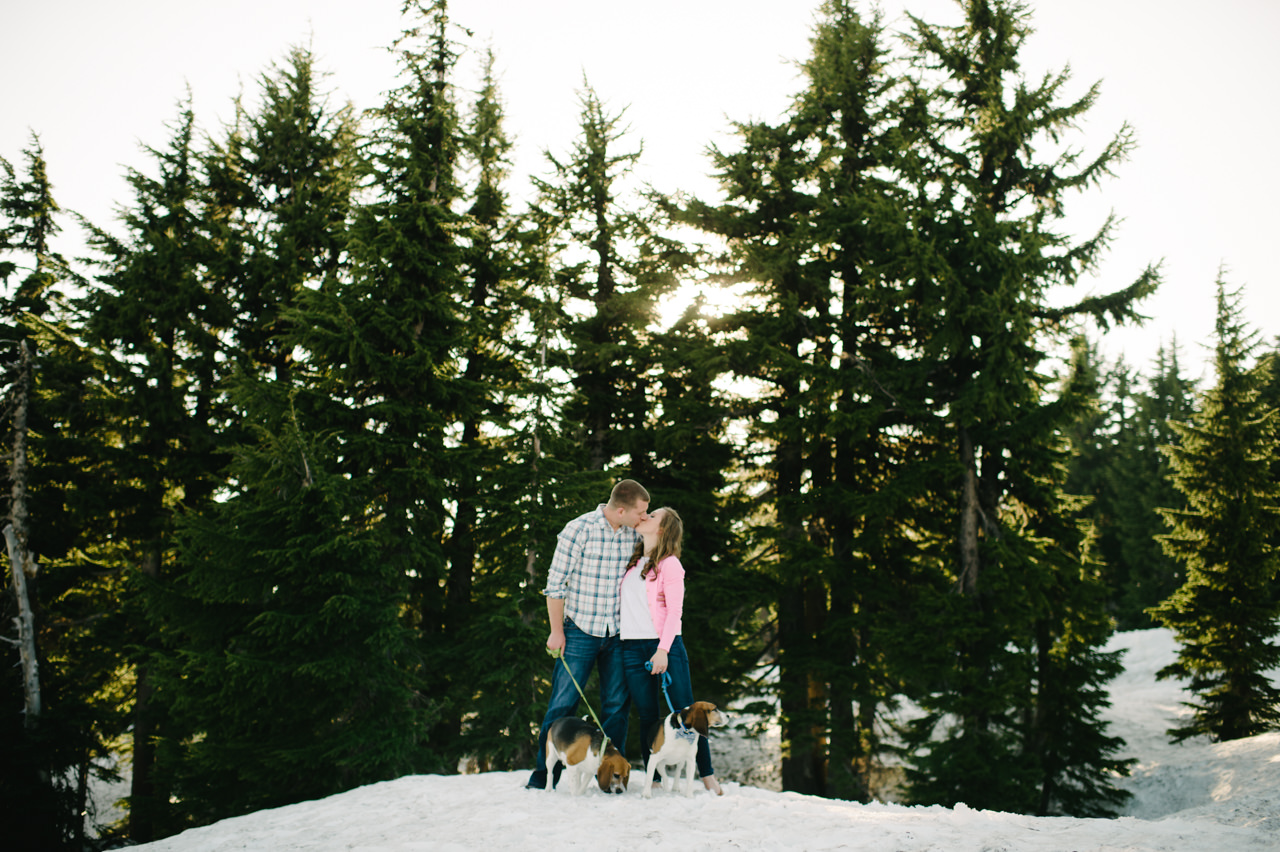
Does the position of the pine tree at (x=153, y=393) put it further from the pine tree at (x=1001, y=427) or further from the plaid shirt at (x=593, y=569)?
the pine tree at (x=1001, y=427)

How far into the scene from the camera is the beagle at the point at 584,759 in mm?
5262

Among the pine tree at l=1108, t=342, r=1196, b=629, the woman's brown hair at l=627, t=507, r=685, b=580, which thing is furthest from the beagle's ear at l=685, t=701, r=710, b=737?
the pine tree at l=1108, t=342, r=1196, b=629

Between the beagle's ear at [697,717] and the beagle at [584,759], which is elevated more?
the beagle's ear at [697,717]

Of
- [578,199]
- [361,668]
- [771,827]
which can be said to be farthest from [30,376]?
[771,827]

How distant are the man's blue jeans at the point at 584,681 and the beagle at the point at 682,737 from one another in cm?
42

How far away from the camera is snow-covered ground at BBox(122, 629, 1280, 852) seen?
4059 mm

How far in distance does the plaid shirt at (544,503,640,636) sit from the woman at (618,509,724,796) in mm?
104

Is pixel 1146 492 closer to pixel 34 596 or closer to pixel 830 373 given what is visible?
pixel 830 373

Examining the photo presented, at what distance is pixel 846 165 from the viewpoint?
13.8 m

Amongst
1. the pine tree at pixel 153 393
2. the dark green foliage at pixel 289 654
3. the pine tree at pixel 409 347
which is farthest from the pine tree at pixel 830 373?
the pine tree at pixel 153 393

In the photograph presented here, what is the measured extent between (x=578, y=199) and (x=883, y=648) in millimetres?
11529

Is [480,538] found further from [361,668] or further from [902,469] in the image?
[902,469]

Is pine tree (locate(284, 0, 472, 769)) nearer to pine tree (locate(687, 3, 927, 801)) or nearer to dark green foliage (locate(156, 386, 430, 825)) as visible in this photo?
dark green foliage (locate(156, 386, 430, 825))

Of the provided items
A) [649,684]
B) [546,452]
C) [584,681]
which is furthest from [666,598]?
[546,452]
